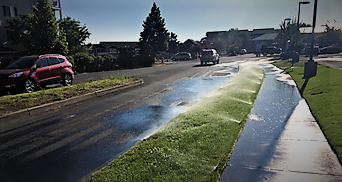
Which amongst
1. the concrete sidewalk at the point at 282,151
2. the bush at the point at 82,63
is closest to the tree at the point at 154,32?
the bush at the point at 82,63

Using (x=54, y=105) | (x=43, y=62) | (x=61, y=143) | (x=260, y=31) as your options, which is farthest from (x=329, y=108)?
(x=260, y=31)

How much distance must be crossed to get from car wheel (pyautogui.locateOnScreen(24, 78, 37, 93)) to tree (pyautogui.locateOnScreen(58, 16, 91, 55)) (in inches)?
761

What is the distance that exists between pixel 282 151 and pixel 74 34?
31.1 meters

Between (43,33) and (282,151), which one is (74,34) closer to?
(43,33)

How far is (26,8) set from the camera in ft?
103

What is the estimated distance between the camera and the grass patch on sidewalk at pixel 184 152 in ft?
12.1

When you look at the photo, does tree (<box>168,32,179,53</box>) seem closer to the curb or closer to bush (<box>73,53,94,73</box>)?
bush (<box>73,53,94,73</box>)

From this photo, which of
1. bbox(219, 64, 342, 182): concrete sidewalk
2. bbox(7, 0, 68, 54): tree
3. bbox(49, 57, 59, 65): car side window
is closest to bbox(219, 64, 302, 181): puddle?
bbox(219, 64, 342, 182): concrete sidewalk

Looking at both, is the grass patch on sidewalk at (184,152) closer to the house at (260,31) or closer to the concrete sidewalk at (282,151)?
the concrete sidewalk at (282,151)

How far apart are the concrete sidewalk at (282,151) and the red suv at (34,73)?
10.1 meters

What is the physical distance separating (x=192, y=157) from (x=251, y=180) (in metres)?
1.03

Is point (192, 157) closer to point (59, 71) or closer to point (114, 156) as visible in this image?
point (114, 156)

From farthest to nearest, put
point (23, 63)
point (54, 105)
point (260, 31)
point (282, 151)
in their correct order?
point (260, 31) < point (23, 63) < point (54, 105) < point (282, 151)

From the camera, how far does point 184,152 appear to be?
438 centimetres
